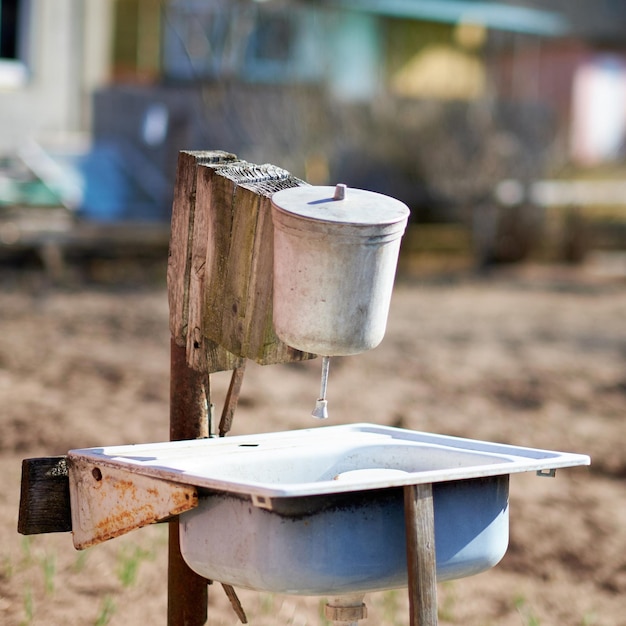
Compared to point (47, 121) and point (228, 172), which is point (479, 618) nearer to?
point (228, 172)

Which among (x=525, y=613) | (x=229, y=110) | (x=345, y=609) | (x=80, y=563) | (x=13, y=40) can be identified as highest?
(x=13, y=40)

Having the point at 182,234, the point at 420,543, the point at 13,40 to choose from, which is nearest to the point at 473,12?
the point at 13,40

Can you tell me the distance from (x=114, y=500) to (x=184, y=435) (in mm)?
414

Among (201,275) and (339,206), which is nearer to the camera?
(339,206)

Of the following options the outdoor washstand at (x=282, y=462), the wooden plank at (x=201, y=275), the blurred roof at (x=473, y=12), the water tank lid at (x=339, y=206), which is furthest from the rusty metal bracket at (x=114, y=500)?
the blurred roof at (x=473, y=12)

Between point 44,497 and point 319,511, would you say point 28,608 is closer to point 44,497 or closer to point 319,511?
point 44,497

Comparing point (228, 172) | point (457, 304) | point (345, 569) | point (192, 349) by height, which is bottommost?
point (457, 304)

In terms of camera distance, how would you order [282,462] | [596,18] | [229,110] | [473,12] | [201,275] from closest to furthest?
[282,462] → [201,275] → [229,110] → [473,12] → [596,18]

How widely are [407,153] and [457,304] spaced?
11.8ft

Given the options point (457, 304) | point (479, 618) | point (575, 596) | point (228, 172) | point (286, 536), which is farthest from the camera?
point (457, 304)

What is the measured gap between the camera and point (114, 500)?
7.58ft

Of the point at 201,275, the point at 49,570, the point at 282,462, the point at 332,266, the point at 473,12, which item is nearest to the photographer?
the point at 332,266

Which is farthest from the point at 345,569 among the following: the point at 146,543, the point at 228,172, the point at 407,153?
the point at 407,153

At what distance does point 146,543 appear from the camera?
4.11m
